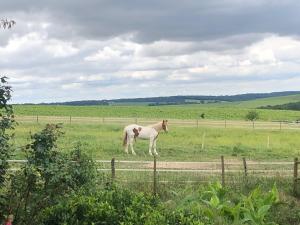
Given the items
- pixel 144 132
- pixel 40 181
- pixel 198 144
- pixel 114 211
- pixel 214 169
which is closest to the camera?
pixel 114 211

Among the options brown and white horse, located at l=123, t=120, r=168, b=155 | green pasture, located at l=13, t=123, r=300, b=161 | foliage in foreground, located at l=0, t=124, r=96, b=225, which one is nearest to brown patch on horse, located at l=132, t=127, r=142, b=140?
brown and white horse, located at l=123, t=120, r=168, b=155

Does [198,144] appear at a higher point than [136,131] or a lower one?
lower

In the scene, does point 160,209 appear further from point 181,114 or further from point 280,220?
point 181,114

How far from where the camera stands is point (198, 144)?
30.6 m

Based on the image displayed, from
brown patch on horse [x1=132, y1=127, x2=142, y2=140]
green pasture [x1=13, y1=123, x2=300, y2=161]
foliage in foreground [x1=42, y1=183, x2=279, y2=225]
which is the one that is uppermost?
foliage in foreground [x1=42, y1=183, x2=279, y2=225]

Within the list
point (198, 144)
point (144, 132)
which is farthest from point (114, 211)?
point (198, 144)

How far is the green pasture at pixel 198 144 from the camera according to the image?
25000 millimetres

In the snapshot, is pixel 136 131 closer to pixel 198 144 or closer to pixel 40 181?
pixel 198 144

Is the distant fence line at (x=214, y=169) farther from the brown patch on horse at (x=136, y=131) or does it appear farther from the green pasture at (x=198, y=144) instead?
the brown patch on horse at (x=136, y=131)

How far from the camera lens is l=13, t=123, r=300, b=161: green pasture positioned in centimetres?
2500

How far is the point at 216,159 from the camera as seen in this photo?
2388cm

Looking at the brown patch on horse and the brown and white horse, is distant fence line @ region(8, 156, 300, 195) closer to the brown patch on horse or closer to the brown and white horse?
the brown and white horse

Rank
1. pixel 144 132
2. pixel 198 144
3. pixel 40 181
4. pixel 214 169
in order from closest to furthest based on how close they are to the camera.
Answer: pixel 40 181 → pixel 214 169 → pixel 144 132 → pixel 198 144

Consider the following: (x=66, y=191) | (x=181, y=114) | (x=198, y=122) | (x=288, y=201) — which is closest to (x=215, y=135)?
(x=198, y=122)
